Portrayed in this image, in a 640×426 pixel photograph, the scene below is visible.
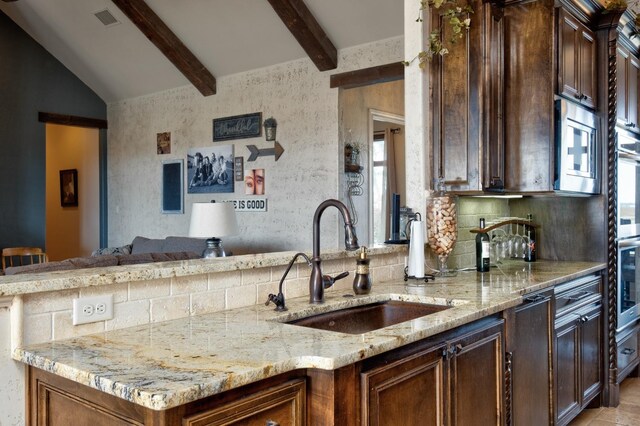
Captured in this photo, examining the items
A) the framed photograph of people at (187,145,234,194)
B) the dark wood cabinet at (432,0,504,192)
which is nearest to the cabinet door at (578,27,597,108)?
the dark wood cabinet at (432,0,504,192)

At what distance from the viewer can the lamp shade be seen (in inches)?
170

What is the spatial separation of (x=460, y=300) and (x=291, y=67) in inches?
185

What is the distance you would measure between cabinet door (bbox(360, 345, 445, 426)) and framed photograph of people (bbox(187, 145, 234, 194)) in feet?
17.7

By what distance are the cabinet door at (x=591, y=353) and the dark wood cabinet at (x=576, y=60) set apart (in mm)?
1284

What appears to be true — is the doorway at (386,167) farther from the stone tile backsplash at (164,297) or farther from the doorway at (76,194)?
the stone tile backsplash at (164,297)

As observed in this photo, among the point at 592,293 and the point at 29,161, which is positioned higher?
the point at 29,161

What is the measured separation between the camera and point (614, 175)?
364cm

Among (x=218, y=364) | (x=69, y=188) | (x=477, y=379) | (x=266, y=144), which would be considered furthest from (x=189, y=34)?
(x=218, y=364)

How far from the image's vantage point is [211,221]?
4.32 metres

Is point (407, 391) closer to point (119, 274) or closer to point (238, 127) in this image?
point (119, 274)

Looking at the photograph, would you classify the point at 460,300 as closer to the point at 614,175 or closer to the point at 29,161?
the point at 614,175

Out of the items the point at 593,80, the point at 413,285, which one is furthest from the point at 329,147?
the point at 413,285

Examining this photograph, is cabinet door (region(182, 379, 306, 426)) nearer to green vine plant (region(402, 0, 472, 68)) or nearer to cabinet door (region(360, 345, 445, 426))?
cabinet door (region(360, 345, 445, 426))

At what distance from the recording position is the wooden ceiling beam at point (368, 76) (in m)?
5.60
